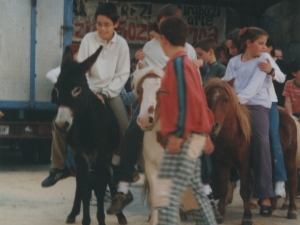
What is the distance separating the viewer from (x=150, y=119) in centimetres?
741

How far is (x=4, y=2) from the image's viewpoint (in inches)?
543

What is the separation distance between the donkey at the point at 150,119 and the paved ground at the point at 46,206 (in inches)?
58.2

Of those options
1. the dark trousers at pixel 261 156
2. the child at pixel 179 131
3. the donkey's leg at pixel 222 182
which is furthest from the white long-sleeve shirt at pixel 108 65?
the child at pixel 179 131

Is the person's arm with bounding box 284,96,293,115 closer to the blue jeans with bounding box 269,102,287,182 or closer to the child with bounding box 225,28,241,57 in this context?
the child with bounding box 225,28,241,57

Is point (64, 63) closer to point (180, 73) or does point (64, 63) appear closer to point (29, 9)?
point (180, 73)

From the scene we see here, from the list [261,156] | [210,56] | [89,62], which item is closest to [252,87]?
[261,156]

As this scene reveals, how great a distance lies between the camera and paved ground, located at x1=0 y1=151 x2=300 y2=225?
9.24 metres

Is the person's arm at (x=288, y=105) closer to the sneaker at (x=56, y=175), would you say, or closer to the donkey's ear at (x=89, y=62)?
the sneaker at (x=56, y=175)

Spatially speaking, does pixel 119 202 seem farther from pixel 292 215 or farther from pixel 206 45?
pixel 206 45

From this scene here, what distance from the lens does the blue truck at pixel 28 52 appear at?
45.3 ft

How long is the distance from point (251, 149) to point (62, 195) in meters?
3.26

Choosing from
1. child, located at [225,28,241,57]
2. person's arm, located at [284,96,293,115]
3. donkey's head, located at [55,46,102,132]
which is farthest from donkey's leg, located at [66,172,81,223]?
person's arm, located at [284,96,293,115]

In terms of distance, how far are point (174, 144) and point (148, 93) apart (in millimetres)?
1537

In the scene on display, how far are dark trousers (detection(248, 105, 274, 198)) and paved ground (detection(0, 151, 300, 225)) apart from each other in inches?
15.8
